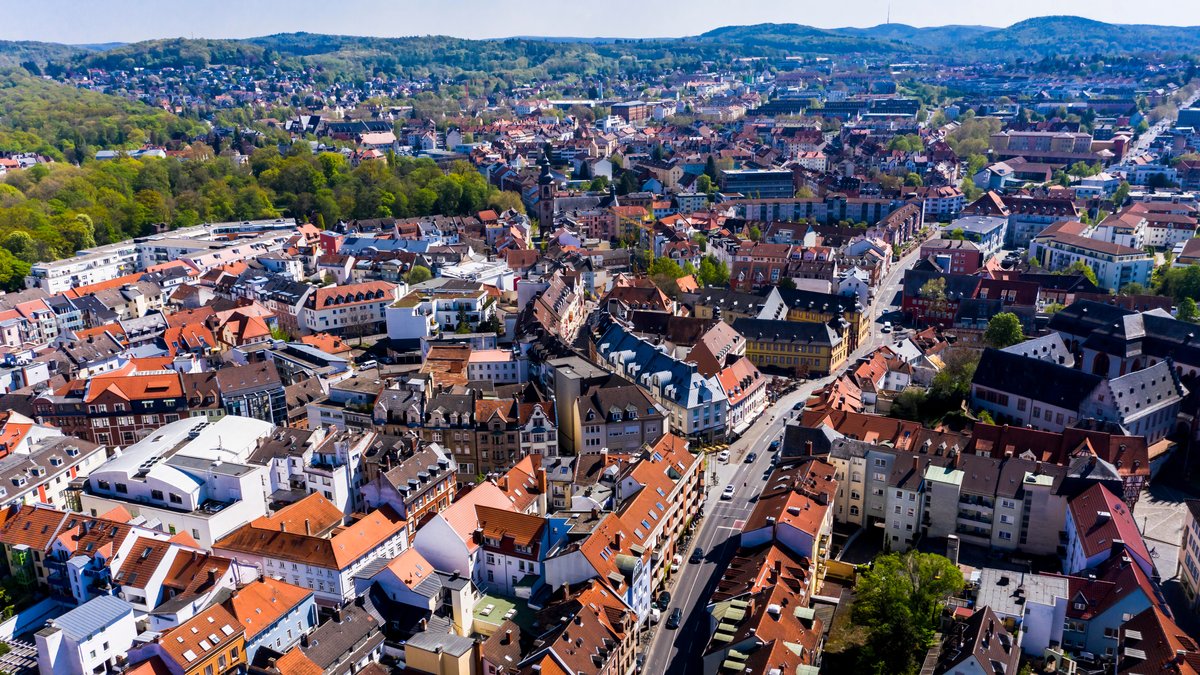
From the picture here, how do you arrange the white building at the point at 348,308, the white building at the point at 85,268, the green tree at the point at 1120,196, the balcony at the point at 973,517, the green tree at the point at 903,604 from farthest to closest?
the green tree at the point at 1120,196 < the white building at the point at 85,268 < the white building at the point at 348,308 < the balcony at the point at 973,517 < the green tree at the point at 903,604

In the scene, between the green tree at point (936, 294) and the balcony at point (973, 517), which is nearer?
the balcony at point (973, 517)

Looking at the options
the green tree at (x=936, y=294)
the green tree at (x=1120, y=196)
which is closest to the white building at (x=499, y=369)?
the green tree at (x=936, y=294)

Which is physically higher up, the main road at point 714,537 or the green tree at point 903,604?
the green tree at point 903,604

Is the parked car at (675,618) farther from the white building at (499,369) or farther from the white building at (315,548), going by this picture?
the white building at (499,369)

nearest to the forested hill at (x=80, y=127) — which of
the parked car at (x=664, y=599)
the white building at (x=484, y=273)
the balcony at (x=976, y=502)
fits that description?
the white building at (x=484, y=273)

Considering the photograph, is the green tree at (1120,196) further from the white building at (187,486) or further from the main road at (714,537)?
the white building at (187,486)

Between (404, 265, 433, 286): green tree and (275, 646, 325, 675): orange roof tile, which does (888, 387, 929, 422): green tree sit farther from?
(404, 265, 433, 286): green tree

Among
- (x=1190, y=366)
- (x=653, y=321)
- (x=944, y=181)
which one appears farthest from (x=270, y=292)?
(x=944, y=181)

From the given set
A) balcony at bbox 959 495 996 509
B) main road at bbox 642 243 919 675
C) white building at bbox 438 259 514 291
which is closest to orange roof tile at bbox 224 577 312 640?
main road at bbox 642 243 919 675

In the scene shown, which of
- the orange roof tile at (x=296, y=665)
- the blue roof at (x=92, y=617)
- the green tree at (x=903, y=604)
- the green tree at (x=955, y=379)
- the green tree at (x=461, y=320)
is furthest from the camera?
the green tree at (x=461, y=320)

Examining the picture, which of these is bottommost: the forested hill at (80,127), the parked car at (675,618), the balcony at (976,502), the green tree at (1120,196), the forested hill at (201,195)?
the parked car at (675,618)
